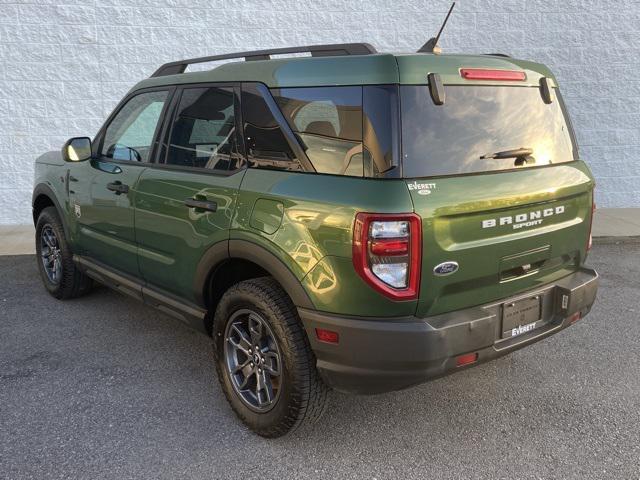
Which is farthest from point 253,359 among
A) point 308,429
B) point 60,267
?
point 60,267

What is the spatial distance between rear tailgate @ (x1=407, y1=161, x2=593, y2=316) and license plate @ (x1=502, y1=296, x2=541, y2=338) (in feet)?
0.21

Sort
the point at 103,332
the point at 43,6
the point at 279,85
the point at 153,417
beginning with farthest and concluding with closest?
the point at 43,6
the point at 103,332
the point at 153,417
the point at 279,85

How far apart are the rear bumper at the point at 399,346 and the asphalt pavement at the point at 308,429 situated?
1.62 ft

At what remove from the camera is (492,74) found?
273cm

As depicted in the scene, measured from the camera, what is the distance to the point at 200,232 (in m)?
3.09

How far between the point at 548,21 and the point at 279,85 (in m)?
6.86

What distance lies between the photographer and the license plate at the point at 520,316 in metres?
2.65

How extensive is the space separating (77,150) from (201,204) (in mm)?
1634

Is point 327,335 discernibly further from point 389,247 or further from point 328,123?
point 328,123

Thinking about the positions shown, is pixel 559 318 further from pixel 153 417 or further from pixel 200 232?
pixel 153 417

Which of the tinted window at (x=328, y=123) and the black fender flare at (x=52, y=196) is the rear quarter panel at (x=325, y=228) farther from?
the black fender flare at (x=52, y=196)

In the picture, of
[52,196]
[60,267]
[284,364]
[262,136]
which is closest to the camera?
[284,364]

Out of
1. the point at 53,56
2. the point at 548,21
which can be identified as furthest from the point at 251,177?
the point at 548,21

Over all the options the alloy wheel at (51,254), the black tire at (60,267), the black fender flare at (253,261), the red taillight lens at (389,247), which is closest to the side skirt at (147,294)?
the black fender flare at (253,261)
